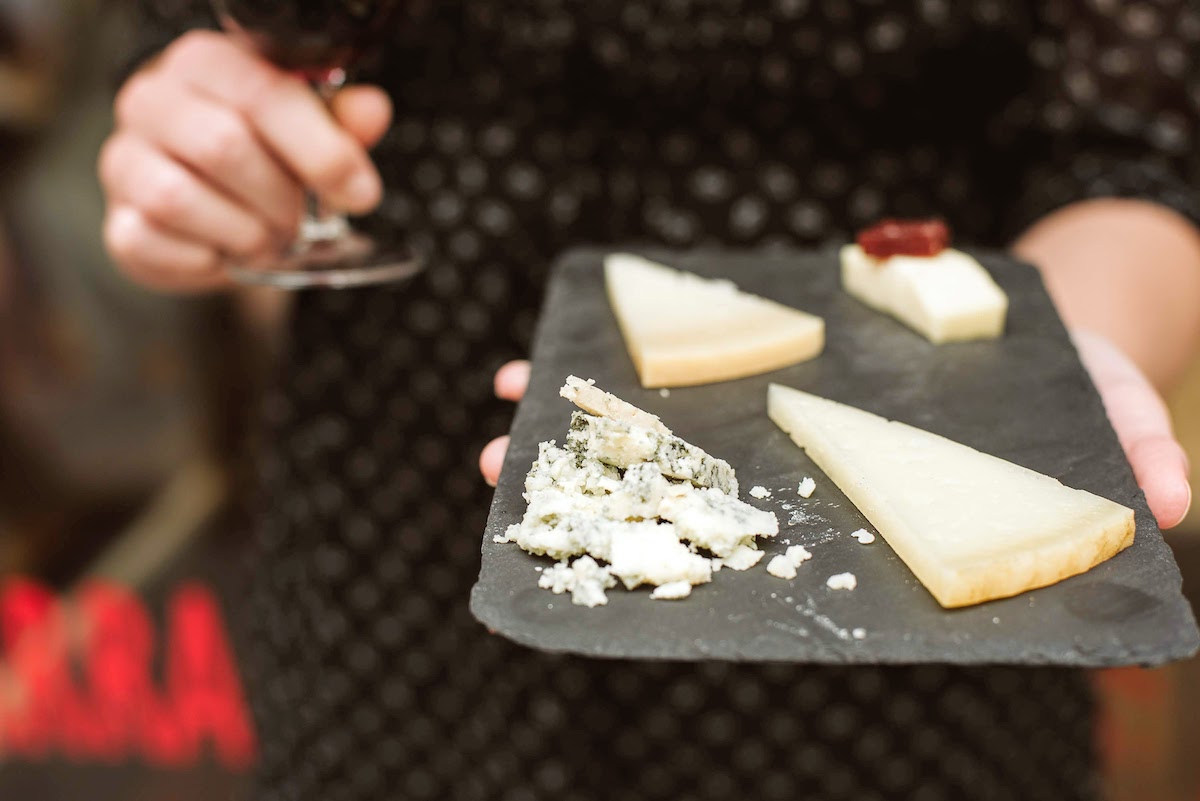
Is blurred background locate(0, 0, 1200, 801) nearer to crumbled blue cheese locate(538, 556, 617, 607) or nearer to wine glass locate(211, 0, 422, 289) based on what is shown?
wine glass locate(211, 0, 422, 289)

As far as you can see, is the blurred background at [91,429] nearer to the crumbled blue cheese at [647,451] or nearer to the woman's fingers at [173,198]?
the woman's fingers at [173,198]

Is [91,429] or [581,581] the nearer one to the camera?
[581,581]

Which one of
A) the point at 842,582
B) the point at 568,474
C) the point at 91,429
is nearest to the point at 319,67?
the point at 568,474

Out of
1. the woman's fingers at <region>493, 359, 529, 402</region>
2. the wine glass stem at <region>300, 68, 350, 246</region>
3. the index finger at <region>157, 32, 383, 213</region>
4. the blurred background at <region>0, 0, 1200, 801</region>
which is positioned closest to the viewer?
the woman's fingers at <region>493, 359, 529, 402</region>

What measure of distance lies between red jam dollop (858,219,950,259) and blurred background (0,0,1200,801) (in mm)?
1623

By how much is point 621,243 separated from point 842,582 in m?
0.88

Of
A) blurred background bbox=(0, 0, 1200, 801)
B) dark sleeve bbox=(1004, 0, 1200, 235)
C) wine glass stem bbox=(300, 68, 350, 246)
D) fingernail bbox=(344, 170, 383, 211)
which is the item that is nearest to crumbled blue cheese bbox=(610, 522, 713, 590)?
fingernail bbox=(344, 170, 383, 211)

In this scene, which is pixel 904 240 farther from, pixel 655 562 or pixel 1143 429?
pixel 655 562

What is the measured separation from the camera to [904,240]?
131cm

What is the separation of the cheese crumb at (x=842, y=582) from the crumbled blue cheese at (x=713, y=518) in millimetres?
72

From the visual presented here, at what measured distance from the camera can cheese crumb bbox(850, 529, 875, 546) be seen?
2.84ft

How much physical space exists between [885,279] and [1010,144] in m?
0.53

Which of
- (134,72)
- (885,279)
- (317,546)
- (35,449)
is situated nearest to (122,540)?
(35,449)

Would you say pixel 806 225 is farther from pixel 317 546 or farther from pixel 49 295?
pixel 49 295
